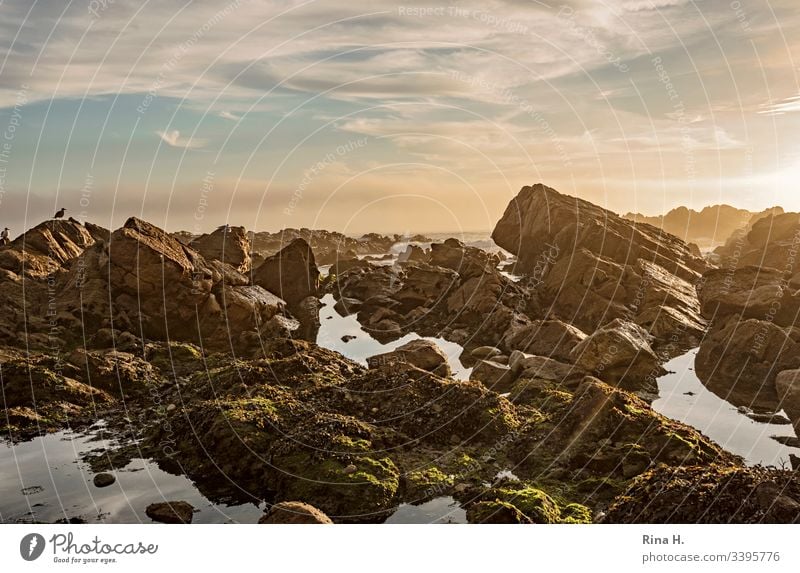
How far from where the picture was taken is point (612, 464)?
26.4 m

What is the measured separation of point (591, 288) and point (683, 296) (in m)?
11.5

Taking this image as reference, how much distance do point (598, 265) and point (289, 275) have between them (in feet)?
126

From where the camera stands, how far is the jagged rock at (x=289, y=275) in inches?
2923

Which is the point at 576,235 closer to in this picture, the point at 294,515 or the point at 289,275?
the point at 289,275

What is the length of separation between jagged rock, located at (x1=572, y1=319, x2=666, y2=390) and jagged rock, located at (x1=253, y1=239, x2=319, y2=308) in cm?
4038

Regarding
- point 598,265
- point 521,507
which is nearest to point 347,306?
point 598,265

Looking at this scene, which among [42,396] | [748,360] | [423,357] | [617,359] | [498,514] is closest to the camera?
[498,514]

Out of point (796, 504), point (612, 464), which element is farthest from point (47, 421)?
point (796, 504)

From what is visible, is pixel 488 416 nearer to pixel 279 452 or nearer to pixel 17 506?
pixel 279 452

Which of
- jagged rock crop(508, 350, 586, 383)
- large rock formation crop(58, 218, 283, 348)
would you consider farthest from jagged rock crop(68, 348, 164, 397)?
jagged rock crop(508, 350, 586, 383)

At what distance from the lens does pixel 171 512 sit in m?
21.9

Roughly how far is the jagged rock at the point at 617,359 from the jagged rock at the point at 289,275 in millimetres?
40377

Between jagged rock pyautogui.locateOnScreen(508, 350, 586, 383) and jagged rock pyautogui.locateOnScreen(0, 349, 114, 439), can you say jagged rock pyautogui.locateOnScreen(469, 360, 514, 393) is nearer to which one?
jagged rock pyautogui.locateOnScreen(508, 350, 586, 383)

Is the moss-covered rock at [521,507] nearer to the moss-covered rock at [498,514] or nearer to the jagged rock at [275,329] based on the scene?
the moss-covered rock at [498,514]
